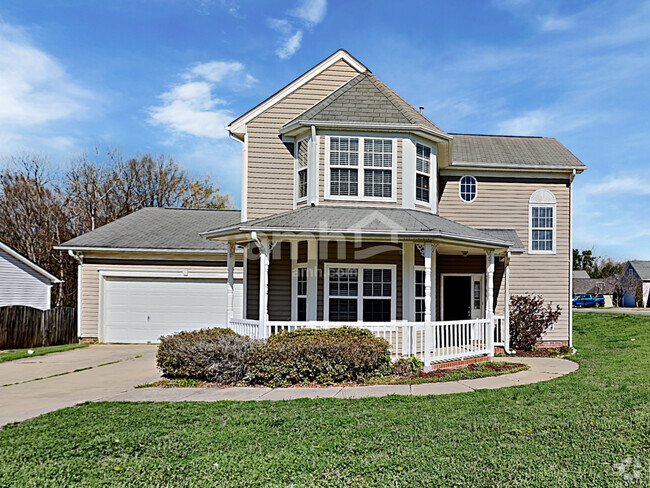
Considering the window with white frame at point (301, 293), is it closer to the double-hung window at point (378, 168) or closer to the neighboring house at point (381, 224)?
the neighboring house at point (381, 224)

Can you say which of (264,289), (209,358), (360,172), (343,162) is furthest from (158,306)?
(360,172)

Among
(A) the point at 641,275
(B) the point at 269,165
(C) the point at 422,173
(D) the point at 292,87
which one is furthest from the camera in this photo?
(A) the point at 641,275

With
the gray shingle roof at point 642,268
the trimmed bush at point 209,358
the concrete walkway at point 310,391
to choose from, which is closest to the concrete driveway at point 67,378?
the trimmed bush at point 209,358

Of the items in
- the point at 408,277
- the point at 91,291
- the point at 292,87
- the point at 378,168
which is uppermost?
the point at 292,87

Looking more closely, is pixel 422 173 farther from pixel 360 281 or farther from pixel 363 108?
pixel 360 281

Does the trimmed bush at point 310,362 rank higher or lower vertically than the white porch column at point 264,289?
lower

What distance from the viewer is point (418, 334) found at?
13.0 m

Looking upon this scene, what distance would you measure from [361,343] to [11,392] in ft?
21.1

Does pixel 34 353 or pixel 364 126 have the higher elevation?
pixel 364 126

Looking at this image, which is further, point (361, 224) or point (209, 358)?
point (361, 224)

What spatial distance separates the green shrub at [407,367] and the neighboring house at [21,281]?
17.3 metres

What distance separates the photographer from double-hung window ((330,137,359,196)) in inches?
515

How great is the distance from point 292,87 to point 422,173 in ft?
13.8

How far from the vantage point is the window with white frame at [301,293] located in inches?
520
